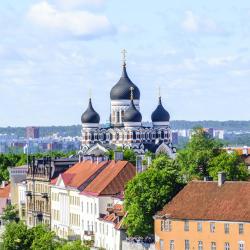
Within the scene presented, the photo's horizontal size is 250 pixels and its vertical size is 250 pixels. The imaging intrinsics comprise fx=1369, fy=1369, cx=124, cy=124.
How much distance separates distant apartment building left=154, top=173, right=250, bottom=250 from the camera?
10275cm

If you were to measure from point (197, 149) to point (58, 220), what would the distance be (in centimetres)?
2215

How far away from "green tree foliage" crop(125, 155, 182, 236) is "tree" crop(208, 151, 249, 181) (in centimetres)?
772

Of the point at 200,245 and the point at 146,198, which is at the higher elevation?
the point at 146,198

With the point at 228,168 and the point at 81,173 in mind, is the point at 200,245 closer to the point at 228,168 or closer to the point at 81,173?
the point at 228,168

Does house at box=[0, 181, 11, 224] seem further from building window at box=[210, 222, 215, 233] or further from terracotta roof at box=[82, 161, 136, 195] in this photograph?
building window at box=[210, 222, 215, 233]

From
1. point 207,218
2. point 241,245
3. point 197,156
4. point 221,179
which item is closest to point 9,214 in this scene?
point 197,156

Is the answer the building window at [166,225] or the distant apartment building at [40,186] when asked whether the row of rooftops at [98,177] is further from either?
the building window at [166,225]

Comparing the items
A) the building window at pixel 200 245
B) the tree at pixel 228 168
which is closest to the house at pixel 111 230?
the tree at pixel 228 168

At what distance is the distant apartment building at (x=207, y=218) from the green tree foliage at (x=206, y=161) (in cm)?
964

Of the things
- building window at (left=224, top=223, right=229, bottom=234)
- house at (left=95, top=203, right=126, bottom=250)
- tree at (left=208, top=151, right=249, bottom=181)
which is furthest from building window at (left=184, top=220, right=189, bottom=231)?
tree at (left=208, top=151, right=249, bottom=181)

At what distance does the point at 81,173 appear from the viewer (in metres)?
141

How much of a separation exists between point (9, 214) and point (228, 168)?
47419mm

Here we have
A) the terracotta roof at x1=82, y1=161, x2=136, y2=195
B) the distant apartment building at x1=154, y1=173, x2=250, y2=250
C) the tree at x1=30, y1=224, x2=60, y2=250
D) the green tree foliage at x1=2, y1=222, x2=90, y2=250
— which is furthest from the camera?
the terracotta roof at x1=82, y1=161, x2=136, y2=195

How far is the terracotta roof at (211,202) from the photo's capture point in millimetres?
103875
